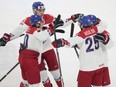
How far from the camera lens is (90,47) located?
3.64 metres

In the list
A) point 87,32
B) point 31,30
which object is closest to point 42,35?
point 31,30

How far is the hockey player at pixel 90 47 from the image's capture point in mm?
3637

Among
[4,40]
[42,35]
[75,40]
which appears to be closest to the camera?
[75,40]

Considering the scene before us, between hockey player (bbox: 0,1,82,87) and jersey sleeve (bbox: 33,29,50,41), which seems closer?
jersey sleeve (bbox: 33,29,50,41)

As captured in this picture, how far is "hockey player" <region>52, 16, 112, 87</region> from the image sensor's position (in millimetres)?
3637

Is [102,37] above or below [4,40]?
below

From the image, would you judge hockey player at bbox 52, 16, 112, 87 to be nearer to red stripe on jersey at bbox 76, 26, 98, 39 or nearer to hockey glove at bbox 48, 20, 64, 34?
red stripe on jersey at bbox 76, 26, 98, 39

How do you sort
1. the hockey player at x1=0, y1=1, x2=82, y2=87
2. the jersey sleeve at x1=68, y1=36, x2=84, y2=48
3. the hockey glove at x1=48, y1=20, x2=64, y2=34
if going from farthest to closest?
the hockey player at x1=0, y1=1, x2=82, y2=87, the hockey glove at x1=48, y1=20, x2=64, y2=34, the jersey sleeve at x1=68, y1=36, x2=84, y2=48

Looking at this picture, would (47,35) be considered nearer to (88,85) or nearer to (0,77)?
(88,85)

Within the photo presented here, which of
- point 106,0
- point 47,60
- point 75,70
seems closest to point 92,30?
point 47,60

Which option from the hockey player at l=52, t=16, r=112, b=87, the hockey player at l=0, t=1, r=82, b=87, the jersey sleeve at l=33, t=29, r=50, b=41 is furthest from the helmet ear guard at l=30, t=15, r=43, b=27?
the hockey player at l=52, t=16, r=112, b=87

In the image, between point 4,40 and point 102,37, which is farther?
point 4,40

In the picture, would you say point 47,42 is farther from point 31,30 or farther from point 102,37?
point 102,37

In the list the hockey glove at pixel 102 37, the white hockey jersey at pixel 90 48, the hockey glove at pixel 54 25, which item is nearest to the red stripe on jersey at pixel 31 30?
the hockey glove at pixel 54 25
